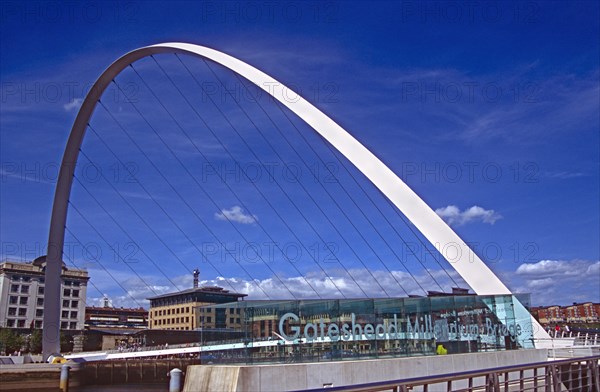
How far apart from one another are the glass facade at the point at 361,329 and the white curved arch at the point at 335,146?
1.61 metres

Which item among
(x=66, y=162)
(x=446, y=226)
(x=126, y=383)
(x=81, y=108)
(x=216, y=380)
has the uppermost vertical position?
(x=81, y=108)

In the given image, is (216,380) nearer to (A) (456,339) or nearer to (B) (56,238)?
(A) (456,339)

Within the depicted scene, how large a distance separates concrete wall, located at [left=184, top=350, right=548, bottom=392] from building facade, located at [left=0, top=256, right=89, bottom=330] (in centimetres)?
7487

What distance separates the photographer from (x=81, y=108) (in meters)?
29.0

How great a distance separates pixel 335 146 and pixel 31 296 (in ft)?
250

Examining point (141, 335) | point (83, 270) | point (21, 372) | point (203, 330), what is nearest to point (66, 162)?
point (21, 372)

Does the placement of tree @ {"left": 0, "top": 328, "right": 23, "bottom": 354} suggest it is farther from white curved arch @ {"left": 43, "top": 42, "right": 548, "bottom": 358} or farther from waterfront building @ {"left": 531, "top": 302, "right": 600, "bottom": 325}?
waterfront building @ {"left": 531, "top": 302, "right": 600, "bottom": 325}

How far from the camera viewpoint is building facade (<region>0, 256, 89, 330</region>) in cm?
8069

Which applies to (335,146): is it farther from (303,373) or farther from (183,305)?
(183,305)

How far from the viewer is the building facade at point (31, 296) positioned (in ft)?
265

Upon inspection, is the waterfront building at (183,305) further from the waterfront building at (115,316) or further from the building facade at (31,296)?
the building facade at (31,296)

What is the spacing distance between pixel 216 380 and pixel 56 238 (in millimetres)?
20910

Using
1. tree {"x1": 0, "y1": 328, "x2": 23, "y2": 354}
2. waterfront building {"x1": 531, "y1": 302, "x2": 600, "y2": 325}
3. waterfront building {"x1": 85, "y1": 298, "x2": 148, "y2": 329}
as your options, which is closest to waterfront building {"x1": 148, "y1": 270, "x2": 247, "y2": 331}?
waterfront building {"x1": 85, "y1": 298, "x2": 148, "y2": 329}

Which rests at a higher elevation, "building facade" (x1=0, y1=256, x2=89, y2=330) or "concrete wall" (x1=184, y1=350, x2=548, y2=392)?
"building facade" (x1=0, y1=256, x2=89, y2=330)
